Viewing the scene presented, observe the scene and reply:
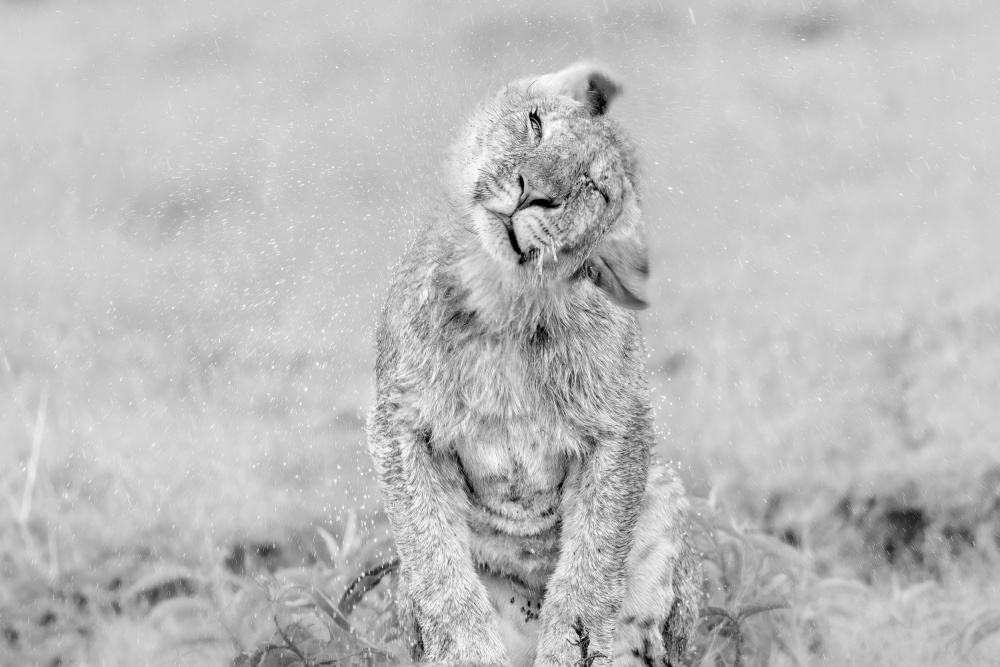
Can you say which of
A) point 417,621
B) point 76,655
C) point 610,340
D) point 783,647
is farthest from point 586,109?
point 76,655

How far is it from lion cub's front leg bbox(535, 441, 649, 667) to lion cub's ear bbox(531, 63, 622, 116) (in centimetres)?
158

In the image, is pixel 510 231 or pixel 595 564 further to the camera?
pixel 595 564

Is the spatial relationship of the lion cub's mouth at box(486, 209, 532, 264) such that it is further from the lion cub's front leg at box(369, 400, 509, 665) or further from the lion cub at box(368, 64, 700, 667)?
the lion cub's front leg at box(369, 400, 509, 665)

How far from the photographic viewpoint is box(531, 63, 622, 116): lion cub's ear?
5246mm

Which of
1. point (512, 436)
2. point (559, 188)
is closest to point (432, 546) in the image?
point (512, 436)

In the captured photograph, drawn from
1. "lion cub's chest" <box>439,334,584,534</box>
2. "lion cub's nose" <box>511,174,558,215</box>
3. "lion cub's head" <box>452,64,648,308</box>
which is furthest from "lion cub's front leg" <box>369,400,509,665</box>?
"lion cub's nose" <box>511,174,558,215</box>

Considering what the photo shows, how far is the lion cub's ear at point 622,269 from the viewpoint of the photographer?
488 centimetres

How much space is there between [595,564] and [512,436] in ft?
2.28

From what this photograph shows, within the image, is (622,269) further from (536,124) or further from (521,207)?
(536,124)

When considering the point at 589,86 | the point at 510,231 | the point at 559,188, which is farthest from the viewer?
the point at 589,86

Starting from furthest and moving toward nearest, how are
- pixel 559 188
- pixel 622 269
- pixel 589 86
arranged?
1. pixel 589 86
2. pixel 622 269
3. pixel 559 188

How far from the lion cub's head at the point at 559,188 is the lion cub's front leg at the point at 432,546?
0.96 meters

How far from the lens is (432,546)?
5328 millimetres

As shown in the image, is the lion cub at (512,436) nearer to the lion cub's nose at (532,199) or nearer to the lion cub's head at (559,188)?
the lion cub's head at (559,188)
